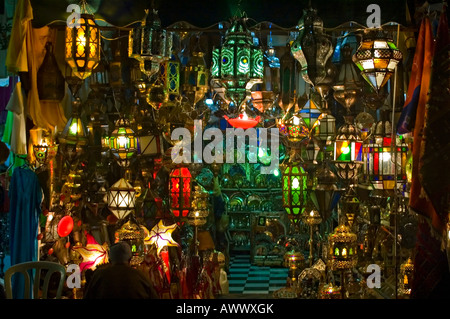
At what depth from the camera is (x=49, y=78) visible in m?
5.43

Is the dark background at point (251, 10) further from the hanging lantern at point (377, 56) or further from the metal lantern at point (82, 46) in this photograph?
the hanging lantern at point (377, 56)

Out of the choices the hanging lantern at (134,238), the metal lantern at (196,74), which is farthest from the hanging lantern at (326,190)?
the hanging lantern at (134,238)

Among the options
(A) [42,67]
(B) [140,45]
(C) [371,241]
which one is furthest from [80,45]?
(C) [371,241]

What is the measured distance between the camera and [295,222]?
216 inches

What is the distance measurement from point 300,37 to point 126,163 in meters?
1.86

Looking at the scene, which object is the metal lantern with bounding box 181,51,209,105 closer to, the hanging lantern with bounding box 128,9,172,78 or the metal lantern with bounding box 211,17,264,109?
the hanging lantern with bounding box 128,9,172,78

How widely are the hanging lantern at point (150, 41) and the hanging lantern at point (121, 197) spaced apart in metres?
1.13

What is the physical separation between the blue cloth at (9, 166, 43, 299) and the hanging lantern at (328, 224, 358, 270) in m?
2.23

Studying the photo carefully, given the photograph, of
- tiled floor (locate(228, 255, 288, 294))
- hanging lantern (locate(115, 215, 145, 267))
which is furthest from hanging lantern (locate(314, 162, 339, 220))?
tiled floor (locate(228, 255, 288, 294))

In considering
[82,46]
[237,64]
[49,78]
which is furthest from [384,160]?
[49,78]

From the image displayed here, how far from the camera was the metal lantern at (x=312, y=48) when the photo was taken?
14.1ft

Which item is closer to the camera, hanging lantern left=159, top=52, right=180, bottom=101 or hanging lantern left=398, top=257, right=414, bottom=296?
hanging lantern left=398, top=257, right=414, bottom=296

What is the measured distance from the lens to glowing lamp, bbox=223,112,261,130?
566 centimetres
